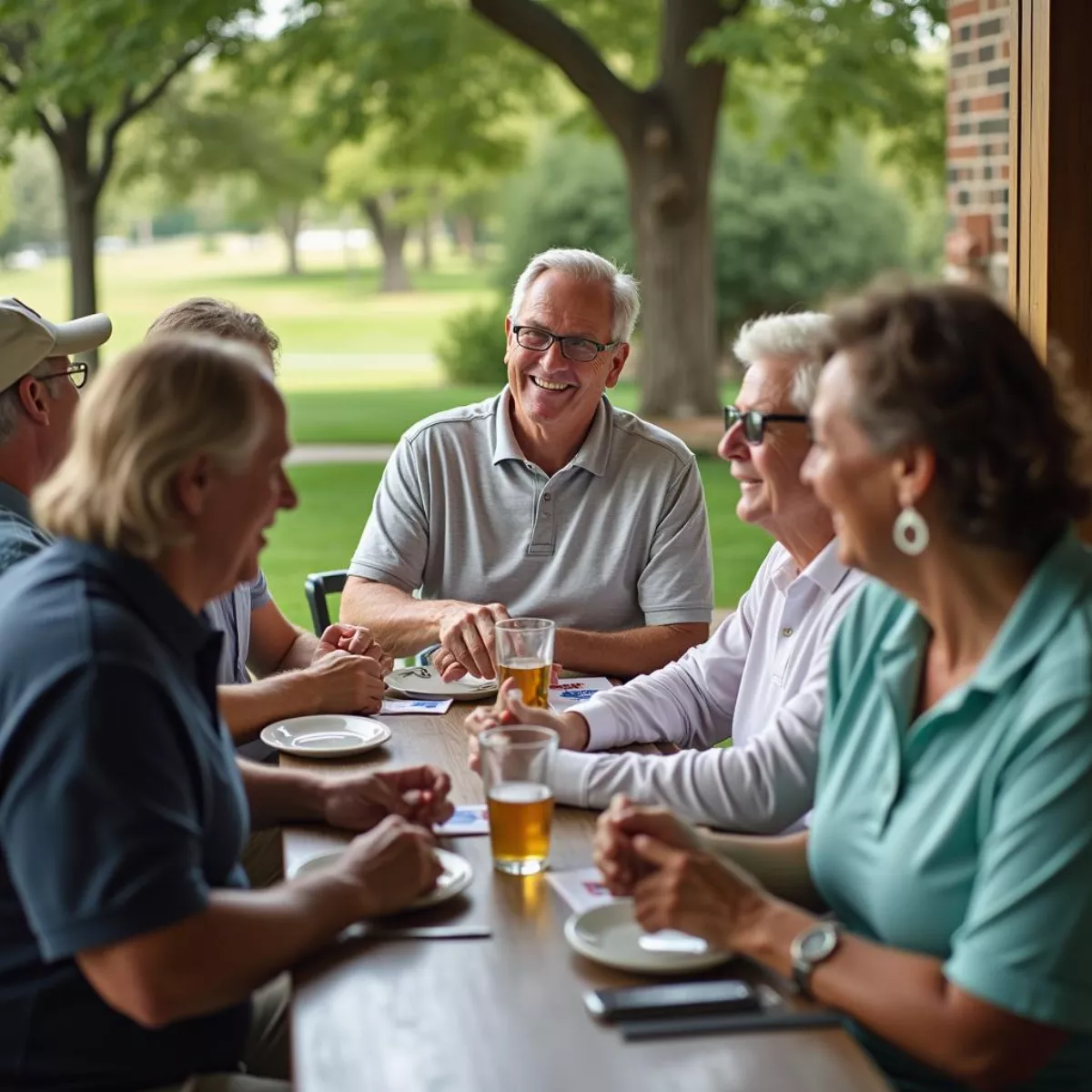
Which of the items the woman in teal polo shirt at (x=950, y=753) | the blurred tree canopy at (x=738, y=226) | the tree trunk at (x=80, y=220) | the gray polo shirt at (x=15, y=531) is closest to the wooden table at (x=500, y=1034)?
the woman in teal polo shirt at (x=950, y=753)

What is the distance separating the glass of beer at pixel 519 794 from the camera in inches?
78.7

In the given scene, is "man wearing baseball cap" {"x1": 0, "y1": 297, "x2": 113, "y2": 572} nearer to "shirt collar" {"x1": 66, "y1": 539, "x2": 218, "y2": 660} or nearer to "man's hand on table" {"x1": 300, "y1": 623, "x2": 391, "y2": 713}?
"man's hand on table" {"x1": 300, "y1": 623, "x2": 391, "y2": 713}

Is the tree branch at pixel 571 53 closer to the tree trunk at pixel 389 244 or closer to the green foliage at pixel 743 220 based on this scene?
the green foliage at pixel 743 220

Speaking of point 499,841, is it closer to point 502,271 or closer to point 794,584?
point 794,584

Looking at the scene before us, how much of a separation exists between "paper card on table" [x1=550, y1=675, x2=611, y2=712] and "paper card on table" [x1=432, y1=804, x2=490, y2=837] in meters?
0.49

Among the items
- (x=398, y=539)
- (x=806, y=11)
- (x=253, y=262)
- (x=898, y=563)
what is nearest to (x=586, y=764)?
(x=898, y=563)

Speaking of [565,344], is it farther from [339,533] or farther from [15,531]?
[339,533]

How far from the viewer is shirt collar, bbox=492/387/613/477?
3.61 metres

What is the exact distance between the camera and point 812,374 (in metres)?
2.42

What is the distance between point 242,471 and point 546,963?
68cm

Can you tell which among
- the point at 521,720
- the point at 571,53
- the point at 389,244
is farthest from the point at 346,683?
the point at 389,244

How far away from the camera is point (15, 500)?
100 inches

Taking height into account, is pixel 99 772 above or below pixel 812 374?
below

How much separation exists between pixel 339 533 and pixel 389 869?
25.3 feet
